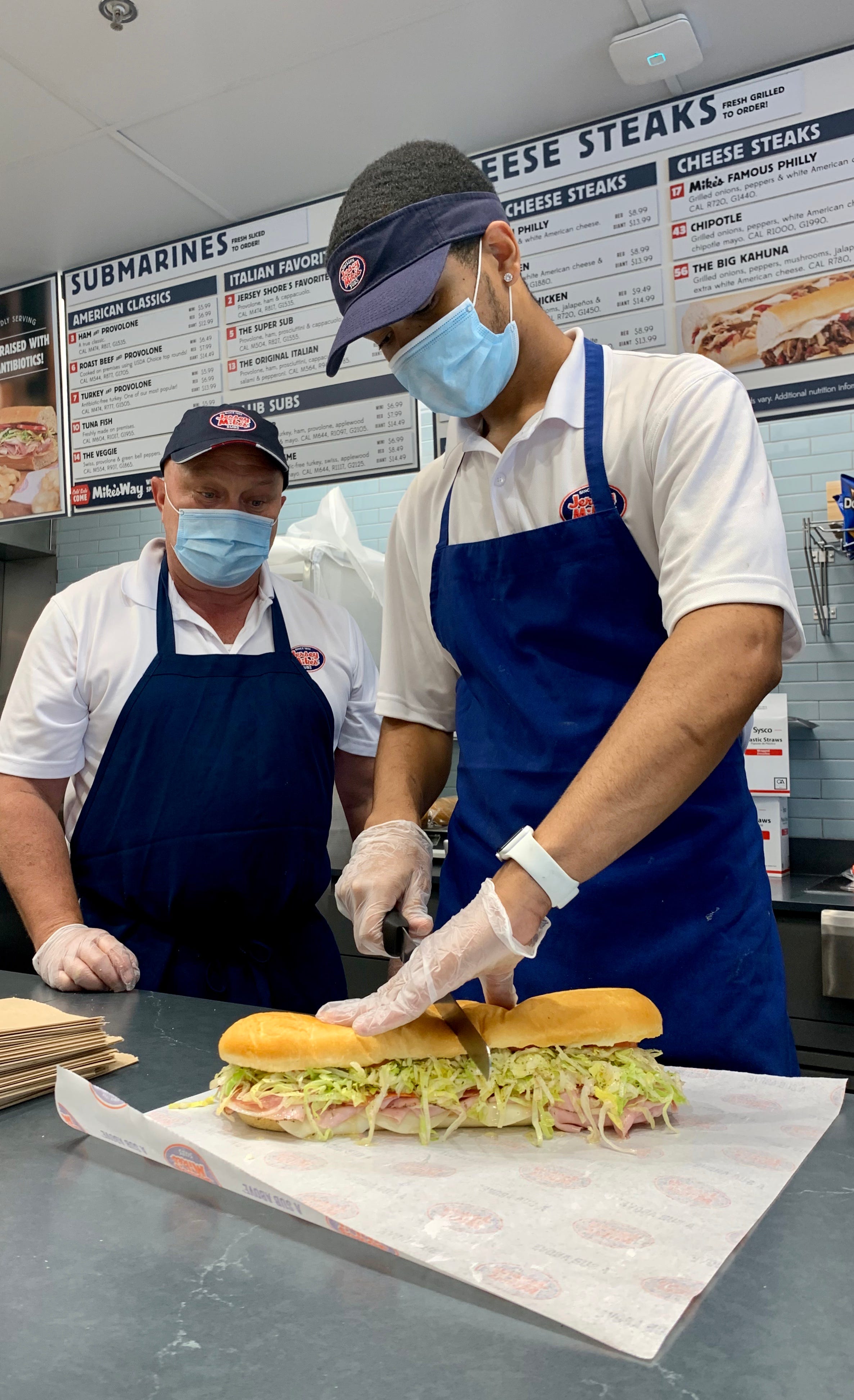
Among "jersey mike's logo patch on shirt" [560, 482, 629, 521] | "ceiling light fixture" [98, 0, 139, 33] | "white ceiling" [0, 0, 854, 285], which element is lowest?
"jersey mike's logo patch on shirt" [560, 482, 629, 521]

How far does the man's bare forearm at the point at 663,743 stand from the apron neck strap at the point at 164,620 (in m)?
1.38

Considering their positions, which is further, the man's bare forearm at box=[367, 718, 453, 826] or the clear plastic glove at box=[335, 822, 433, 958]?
the man's bare forearm at box=[367, 718, 453, 826]

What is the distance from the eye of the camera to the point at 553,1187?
3.61 feet

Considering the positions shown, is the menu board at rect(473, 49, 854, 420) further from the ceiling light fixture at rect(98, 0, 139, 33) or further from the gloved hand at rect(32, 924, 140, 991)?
the gloved hand at rect(32, 924, 140, 991)

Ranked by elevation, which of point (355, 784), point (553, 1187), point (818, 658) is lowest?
point (553, 1187)

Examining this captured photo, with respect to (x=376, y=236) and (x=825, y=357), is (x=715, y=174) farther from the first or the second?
(x=376, y=236)

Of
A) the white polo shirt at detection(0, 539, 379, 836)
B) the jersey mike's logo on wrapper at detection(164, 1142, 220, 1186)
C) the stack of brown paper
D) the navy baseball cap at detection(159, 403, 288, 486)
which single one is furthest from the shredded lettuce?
the navy baseball cap at detection(159, 403, 288, 486)

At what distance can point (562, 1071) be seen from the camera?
1.31 meters

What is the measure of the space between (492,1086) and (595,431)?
1.00 meters

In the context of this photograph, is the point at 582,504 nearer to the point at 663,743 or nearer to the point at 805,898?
the point at 663,743

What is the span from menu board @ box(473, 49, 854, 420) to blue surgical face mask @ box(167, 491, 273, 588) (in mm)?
1117

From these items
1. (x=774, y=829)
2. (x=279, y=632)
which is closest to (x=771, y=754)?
(x=774, y=829)

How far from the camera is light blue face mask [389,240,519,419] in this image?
1.69m

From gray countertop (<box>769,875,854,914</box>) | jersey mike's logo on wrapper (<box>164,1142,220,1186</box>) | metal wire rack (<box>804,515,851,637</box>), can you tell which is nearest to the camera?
jersey mike's logo on wrapper (<box>164,1142,220,1186</box>)
